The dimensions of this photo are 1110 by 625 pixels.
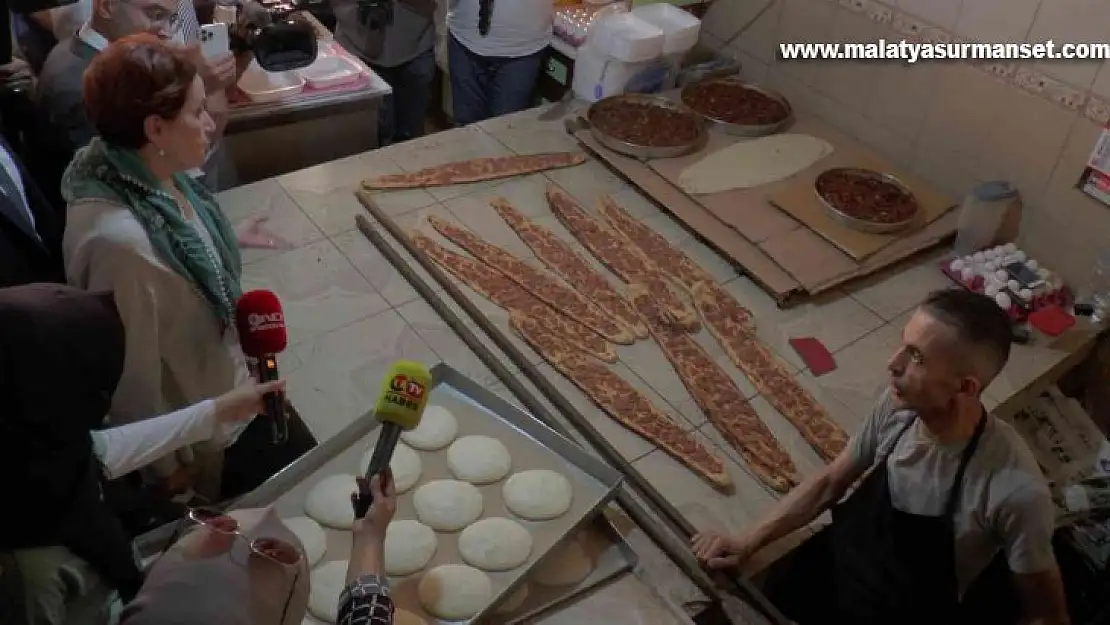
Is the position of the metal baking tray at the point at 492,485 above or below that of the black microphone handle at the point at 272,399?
below

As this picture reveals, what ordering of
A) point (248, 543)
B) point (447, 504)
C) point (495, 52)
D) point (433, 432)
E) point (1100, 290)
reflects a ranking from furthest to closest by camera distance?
point (495, 52)
point (1100, 290)
point (433, 432)
point (447, 504)
point (248, 543)

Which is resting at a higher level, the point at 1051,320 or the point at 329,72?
the point at 329,72

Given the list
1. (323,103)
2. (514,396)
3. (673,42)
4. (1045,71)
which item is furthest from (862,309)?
(323,103)

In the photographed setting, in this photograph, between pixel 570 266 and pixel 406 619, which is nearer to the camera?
pixel 406 619

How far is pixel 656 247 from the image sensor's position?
3.11m

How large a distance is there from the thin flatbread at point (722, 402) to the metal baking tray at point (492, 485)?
1.74 ft

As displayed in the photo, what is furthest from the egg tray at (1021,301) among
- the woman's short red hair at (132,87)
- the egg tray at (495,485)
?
the woman's short red hair at (132,87)

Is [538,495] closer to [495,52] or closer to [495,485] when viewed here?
[495,485]

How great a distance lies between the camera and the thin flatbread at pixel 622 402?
2324 mm

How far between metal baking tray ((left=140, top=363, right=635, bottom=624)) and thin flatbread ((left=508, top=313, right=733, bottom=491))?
34 cm

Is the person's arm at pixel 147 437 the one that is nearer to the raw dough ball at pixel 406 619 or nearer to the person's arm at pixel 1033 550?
the raw dough ball at pixel 406 619

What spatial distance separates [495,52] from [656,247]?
1370 mm

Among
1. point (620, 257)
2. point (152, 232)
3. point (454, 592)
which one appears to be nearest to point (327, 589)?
point (454, 592)

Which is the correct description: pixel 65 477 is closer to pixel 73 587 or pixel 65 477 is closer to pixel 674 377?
pixel 73 587
